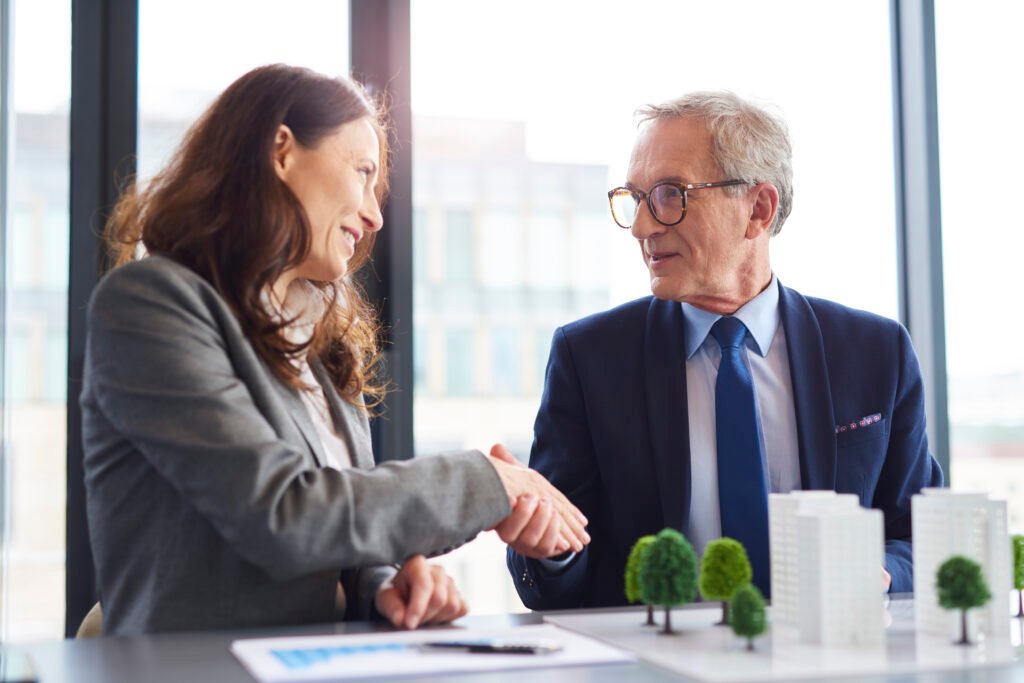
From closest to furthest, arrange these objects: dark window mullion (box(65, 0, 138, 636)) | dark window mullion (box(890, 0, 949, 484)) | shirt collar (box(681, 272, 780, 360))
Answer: shirt collar (box(681, 272, 780, 360)), dark window mullion (box(65, 0, 138, 636)), dark window mullion (box(890, 0, 949, 484))

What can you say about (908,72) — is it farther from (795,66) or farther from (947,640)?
(947,640)

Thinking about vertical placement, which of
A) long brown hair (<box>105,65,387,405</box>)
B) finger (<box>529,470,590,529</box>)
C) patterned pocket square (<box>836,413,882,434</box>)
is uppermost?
long brown hair (<box>105,65,387,405</box>)

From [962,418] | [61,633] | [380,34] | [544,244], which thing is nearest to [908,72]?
[962,418]

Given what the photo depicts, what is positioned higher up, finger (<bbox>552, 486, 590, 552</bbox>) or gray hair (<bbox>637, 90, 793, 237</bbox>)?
gray hair (<bbox>637, 90, 793, 237</bbox>)

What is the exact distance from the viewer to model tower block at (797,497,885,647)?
1.15 meters

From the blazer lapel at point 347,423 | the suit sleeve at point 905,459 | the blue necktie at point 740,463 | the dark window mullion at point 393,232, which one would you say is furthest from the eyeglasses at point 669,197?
the blazer lapel at point 347,423

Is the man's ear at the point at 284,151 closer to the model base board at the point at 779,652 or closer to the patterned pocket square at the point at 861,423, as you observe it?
the model base board at the point at 779,652

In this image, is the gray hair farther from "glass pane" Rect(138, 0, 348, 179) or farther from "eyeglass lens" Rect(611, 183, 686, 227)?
"glass pane" Rect(138, 0, 348, 179)

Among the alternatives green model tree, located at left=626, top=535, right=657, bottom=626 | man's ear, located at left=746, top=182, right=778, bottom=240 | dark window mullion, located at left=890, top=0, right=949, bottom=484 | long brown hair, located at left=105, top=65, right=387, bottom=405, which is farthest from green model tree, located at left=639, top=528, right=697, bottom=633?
dark window mullion, located at left=890, top=0, right=949, bottom=484

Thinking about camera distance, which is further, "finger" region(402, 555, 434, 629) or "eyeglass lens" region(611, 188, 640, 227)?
"eyeglass lens" region(611, 188, 640, 227)

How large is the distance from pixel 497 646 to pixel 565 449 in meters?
1.08

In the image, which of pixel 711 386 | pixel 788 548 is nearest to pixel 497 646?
pixel 788 548

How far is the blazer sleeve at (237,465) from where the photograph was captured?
4.28 feet

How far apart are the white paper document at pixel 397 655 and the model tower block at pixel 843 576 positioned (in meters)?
0.21
